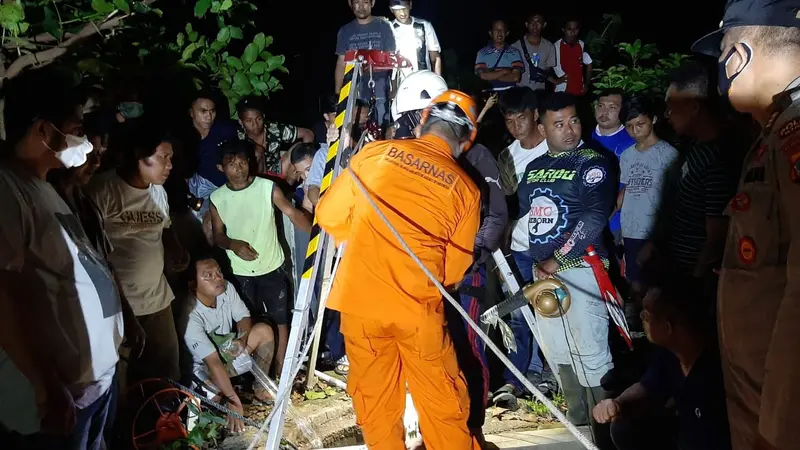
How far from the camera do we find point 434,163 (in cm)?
317

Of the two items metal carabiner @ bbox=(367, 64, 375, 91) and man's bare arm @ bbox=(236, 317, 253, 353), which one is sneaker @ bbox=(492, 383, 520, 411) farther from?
metal carabiner @ bbox=(367, 64, 375, 91)

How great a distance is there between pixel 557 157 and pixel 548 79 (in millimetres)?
3748

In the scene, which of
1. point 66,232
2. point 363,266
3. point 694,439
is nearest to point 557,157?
point 363,266

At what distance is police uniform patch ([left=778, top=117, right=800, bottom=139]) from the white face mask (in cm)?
271

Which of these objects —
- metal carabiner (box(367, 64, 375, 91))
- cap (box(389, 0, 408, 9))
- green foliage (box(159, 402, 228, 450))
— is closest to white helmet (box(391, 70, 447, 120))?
metal carabiner (box(367, 64, 375, 91))

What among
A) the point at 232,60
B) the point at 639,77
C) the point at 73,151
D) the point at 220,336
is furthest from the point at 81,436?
the point at 639,77

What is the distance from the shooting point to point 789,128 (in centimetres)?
155

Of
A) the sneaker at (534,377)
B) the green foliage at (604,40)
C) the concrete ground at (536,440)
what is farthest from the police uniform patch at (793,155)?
the green foliage at (604,40)

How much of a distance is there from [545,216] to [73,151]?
10.3ft

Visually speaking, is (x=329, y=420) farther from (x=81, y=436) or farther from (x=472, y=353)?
(x=81, y=436)

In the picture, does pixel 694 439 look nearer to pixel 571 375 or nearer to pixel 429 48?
pixel 571 375

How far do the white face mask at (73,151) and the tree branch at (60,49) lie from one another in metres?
1.45

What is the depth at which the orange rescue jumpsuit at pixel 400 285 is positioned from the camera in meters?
3.18

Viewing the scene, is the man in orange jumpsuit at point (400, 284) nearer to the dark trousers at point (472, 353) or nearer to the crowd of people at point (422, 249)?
the crowd of people at point (422, 249)
